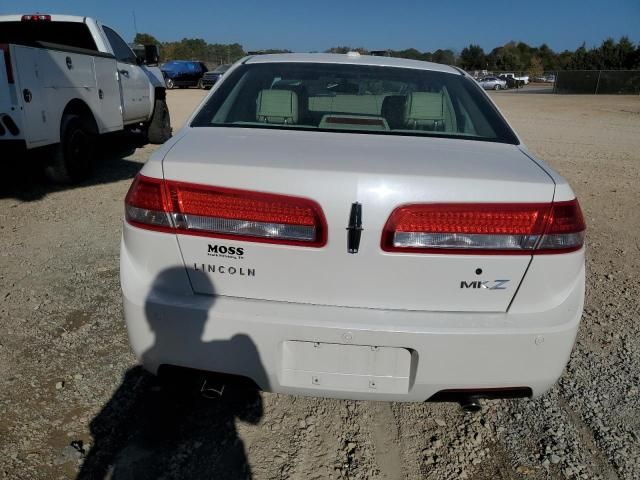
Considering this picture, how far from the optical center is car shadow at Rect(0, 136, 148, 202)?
5748mm

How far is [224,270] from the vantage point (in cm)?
176

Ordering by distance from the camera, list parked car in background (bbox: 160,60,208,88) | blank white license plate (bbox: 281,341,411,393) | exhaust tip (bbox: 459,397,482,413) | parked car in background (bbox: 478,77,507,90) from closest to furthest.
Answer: blank white license plate (bbox: 281,341,411,393)
exhaust tip (bbox: 459,397,482,413)
parked car in background (bbox: 160,60,208,88)
parked car in background (bbox: 478,77,507,90)

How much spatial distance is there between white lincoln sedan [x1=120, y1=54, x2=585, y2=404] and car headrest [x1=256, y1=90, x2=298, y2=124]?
1.92 feet

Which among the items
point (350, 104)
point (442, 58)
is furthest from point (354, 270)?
point (442, 58)

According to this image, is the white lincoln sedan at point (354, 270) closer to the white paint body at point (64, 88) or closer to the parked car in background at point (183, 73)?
the white paint body at point (64, 88)

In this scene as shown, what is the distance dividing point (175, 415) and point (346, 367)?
100 centimetres

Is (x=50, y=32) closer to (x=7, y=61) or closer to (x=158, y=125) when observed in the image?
(x=158, y=125)

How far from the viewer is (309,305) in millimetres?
1771

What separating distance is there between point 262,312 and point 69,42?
7380 mm

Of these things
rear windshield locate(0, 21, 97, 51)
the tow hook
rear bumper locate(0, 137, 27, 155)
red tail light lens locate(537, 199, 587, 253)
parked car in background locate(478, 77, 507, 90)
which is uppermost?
rear windshield locate(0, 21, 97, 51)

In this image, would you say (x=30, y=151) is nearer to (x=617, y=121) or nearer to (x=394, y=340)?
(x=394, y=340)

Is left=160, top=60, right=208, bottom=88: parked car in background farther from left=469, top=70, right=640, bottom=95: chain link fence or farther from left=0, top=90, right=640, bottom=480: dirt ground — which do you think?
left=0, top=90, right=640, bottom=480: dirt ground

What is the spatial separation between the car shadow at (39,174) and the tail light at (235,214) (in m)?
4.15

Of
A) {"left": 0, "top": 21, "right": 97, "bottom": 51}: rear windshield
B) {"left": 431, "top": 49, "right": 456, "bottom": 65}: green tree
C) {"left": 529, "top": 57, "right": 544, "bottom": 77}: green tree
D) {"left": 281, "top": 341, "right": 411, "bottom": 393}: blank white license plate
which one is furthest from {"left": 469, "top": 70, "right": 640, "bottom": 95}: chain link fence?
{"left": 281, "top": 341, "right": 411, "bottom": 393}: blank white license plate
